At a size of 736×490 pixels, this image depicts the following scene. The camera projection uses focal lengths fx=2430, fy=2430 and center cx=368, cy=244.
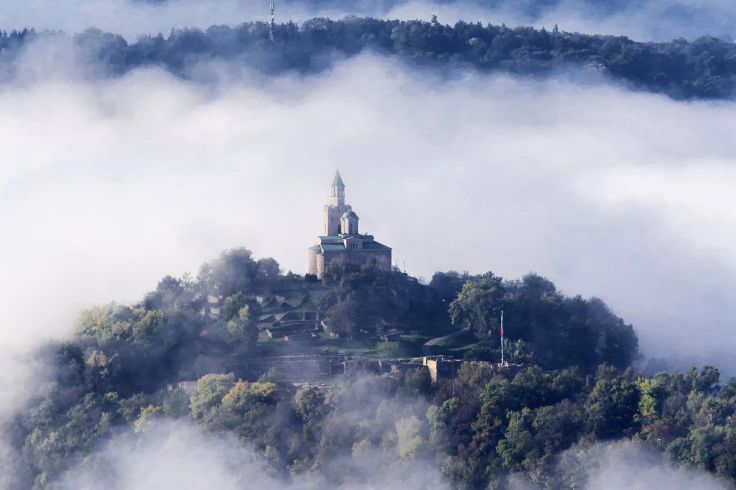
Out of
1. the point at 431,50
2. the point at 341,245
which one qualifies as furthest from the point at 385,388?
the point at 431,50

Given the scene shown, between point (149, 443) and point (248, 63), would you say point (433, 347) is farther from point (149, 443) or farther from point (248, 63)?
point (248, 63)

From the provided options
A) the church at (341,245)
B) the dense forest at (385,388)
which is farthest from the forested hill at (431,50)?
the dense forest at (385,388)

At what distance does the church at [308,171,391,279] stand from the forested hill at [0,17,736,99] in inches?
1466

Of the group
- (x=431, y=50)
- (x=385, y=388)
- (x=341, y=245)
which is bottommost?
(x=385, y=388)

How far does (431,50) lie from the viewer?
15600 centimetres

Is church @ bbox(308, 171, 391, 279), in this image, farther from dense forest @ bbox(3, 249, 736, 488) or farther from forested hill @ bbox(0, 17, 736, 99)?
forested hill @ bbox(0, 17, 736, 99)

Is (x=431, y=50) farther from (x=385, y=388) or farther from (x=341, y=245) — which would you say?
(x=385, y=388)

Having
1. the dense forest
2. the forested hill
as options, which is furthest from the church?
the forested hill

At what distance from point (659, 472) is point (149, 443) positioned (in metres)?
21.2

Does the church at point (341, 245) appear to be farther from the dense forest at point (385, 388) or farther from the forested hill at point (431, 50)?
the forested hill at point (431, 50)

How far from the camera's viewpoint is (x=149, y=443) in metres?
98.8

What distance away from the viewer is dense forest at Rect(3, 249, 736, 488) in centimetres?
9469

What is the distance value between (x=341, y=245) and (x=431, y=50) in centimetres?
4545

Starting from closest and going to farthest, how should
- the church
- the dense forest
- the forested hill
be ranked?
the dense forest < the church < the forested hill
